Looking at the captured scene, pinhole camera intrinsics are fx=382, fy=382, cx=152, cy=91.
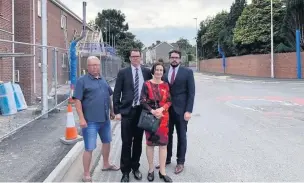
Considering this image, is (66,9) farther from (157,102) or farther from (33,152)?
(157,102)

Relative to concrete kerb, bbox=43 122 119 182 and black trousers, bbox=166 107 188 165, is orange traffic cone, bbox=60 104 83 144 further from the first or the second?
black trousers, bbox=166 107 188 165

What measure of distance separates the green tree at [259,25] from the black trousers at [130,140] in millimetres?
36604

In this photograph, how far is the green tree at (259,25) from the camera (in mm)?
39719

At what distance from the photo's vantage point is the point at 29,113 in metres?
11.5

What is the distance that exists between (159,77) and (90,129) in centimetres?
114

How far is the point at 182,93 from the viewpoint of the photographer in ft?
17.8

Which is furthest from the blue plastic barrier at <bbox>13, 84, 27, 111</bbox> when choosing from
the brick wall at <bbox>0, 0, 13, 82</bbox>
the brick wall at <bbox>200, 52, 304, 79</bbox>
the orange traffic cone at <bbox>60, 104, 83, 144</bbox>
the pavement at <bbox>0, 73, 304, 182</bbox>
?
the brick wall at <bbox>200, 52, 304, 79</bbox>

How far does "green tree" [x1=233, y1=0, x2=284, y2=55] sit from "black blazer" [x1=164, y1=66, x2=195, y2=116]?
118ft

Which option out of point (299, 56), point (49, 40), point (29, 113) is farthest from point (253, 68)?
point (29, 113)

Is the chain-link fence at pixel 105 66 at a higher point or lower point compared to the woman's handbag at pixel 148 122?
higher

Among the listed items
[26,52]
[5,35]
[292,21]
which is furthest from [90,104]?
[292,21]

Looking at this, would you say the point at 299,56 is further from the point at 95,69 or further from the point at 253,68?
the point at 95,69

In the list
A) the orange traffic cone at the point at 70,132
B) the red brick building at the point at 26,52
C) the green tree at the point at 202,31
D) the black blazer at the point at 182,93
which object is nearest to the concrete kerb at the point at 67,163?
the orange traffic cone at the point at 70,132

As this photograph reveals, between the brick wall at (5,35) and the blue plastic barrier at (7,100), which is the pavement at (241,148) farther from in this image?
the brick wall at (5,35)
